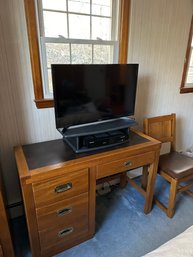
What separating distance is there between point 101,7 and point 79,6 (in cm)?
20

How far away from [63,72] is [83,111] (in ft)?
1.10

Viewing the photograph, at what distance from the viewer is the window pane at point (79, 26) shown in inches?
58.9

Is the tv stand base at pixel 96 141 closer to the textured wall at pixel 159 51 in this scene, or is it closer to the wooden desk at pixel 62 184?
the wooden desk at pixel 62 184

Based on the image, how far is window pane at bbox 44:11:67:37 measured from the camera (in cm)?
142

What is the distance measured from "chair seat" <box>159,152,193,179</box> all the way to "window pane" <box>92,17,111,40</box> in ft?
4.32

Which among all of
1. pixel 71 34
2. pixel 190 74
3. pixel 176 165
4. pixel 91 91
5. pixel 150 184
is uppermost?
pixel 71 34

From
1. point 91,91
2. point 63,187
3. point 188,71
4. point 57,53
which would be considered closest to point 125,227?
point 63,187

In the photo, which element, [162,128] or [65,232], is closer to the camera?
[65,232]

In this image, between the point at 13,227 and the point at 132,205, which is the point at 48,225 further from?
the point at 132,205

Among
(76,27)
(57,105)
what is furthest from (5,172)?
(76,27)

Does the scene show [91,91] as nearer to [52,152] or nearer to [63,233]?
[52,152]

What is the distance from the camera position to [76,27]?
1.52m

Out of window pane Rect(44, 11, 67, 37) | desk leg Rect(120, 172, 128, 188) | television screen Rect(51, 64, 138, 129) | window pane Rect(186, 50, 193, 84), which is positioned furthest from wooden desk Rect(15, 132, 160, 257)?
window pane Rect(186, 50, 193, 84)

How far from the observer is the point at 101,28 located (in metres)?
1.63
